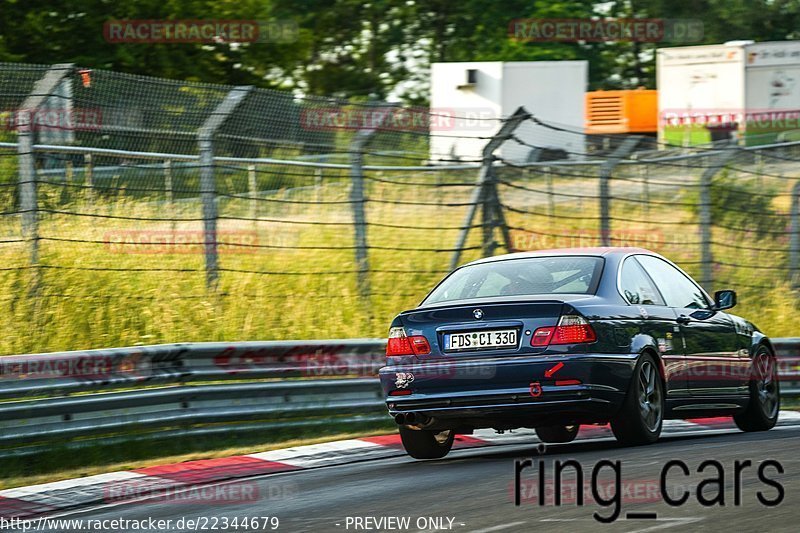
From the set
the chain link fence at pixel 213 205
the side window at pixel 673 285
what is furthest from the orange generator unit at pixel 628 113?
the side window at pixel 673 285

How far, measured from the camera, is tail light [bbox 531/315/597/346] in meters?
8.71

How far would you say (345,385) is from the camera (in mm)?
11312

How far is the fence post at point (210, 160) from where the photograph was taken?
13375 millimetres

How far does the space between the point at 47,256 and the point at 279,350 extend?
350 cm

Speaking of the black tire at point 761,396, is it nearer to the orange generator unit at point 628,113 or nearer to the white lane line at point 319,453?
the white lane line at point 319,453

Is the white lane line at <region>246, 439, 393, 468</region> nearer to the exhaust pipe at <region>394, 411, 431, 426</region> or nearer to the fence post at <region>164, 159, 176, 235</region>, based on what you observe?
the exhaust pipe at <region>394, 411, 431, 426</region>

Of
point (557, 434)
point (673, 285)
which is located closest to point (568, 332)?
point (673, 285)

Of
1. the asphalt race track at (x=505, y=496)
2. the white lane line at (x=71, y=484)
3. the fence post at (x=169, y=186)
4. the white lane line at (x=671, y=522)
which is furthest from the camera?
the fence post at (x=169, y=186)

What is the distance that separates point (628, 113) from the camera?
3712cm

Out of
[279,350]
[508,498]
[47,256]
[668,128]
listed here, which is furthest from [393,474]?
[668,128]

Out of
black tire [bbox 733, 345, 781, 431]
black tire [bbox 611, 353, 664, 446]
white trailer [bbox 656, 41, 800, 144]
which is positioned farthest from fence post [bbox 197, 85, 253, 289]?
white trailer [bbox 656, 41, 800, 144]

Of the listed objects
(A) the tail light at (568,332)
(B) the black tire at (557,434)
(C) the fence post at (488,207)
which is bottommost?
(B) the black tire at (557,434)

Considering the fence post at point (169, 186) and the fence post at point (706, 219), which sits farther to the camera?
the fence post at point (706, 219)

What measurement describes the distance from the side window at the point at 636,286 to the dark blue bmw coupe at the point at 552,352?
0.01 metres
